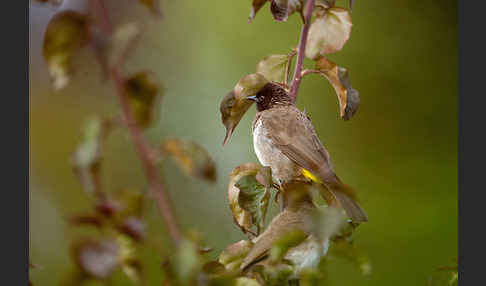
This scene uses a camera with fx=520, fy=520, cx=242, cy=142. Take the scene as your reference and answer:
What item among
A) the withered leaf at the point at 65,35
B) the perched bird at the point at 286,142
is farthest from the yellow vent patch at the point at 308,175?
the withered leaf at the point at 65,35

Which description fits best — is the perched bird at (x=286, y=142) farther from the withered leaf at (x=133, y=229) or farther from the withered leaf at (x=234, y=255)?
the withered leaf at (x=133, y=229)

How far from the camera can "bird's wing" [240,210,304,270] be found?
→ 0.63 metres

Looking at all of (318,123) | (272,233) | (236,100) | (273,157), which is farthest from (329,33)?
(318,123)

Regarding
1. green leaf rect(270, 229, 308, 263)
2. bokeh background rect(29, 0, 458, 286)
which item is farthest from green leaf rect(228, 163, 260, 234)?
bokeh background rect(29, 0, 458, 286)

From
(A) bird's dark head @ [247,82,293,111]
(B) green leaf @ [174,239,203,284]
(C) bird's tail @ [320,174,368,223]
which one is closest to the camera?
(B) green leaf @ [174,239,203,284]

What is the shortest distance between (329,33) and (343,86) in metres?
0.08

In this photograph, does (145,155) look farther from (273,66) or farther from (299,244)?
(273,66)

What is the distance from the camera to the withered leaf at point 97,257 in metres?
0.48

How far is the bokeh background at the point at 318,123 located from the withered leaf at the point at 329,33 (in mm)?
1238

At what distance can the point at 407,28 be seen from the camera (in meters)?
2.17

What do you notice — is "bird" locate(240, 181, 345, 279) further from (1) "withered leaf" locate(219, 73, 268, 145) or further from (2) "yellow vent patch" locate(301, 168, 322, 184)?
(2) "yellow vent patch" locate(301, 168, 322, 184)

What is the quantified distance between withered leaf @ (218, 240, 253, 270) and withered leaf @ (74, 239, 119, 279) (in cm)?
17

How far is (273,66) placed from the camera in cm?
78

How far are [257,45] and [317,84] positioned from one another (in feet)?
1.07
